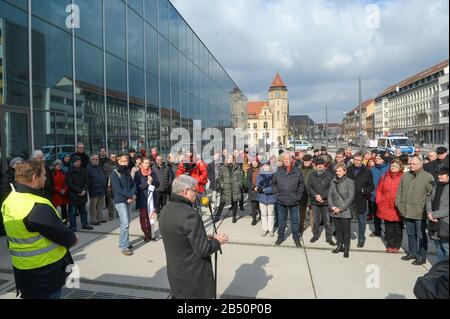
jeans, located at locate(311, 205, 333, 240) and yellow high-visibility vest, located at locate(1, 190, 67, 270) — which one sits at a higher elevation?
yellow high-visibility vest, located at locate(1, 190, 67, 270)

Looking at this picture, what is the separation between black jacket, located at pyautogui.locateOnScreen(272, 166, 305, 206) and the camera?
21.4ft

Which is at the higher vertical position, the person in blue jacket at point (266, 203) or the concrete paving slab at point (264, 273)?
the person in blue jacket at point (266, 203)

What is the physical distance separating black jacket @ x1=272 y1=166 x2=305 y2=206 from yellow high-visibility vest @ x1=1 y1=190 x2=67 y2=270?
4.55 meters

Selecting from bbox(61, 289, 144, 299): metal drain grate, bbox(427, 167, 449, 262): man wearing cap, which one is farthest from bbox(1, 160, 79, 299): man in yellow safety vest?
bbox(427, 167, 449, 262): man wearing cap

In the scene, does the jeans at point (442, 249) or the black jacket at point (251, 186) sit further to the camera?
the black jacket at point (251, 186)

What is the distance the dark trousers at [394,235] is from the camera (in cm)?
603

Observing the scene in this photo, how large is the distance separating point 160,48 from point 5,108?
1205 cm

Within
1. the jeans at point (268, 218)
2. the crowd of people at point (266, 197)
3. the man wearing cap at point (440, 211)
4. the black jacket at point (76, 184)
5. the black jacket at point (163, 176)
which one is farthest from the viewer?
the black jacket at point (163, 176)

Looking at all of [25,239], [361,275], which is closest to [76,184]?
[25,239]

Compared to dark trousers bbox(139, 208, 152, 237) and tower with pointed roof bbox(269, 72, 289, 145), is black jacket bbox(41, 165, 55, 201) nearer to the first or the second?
dark trousers bbox(139, 208, 152, 237)

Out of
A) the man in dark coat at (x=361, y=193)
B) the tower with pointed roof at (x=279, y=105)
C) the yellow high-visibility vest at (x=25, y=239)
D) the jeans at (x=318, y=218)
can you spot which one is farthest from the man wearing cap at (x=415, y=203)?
the tower with pointed roof at (x=279, y=105)

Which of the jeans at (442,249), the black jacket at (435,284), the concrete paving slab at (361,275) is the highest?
the black jacket at (435,284)

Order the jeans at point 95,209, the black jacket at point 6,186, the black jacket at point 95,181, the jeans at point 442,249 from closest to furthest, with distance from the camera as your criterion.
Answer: the jeans at point 442,249
the black jacket at point 6,186
the black jacket at point 95,181
the jeans at point 95,209

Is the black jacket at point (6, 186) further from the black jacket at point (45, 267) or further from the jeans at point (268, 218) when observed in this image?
the jeans at point (268, 218)
